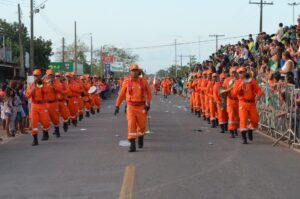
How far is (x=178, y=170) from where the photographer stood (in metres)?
9.43

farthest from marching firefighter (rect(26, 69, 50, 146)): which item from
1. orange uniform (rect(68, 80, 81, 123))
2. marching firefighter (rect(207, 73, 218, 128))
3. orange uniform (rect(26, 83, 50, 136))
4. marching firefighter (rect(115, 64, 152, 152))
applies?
marching firefighter (rect(207, 73, 218, 128))

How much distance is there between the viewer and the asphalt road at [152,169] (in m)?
7.74

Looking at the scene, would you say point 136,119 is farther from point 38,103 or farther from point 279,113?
point 279,113

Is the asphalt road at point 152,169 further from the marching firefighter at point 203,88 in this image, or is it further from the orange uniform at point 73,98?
the marching firefighter at point 203,88

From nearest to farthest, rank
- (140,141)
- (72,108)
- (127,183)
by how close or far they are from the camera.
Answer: (127,183) → (140,141) → (72,108)

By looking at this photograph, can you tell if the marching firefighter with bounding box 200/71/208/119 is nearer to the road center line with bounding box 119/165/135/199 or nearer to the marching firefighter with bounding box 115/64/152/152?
the marching firefighter with bounding box 115/64/152/152

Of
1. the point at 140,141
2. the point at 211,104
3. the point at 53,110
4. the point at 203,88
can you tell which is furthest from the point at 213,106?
the point at 140,141

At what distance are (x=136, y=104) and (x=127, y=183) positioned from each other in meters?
4.32

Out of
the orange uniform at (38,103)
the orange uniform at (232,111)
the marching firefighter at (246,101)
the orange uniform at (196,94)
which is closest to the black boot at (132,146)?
the marching firefighter at (246,101)

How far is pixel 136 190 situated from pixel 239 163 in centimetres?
309

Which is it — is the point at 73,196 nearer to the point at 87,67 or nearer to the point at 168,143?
the point at 168,143

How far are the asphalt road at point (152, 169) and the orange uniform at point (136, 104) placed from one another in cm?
58

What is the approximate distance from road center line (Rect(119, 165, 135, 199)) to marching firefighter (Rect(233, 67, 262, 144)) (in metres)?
4.58

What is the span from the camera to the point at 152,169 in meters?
9.52
